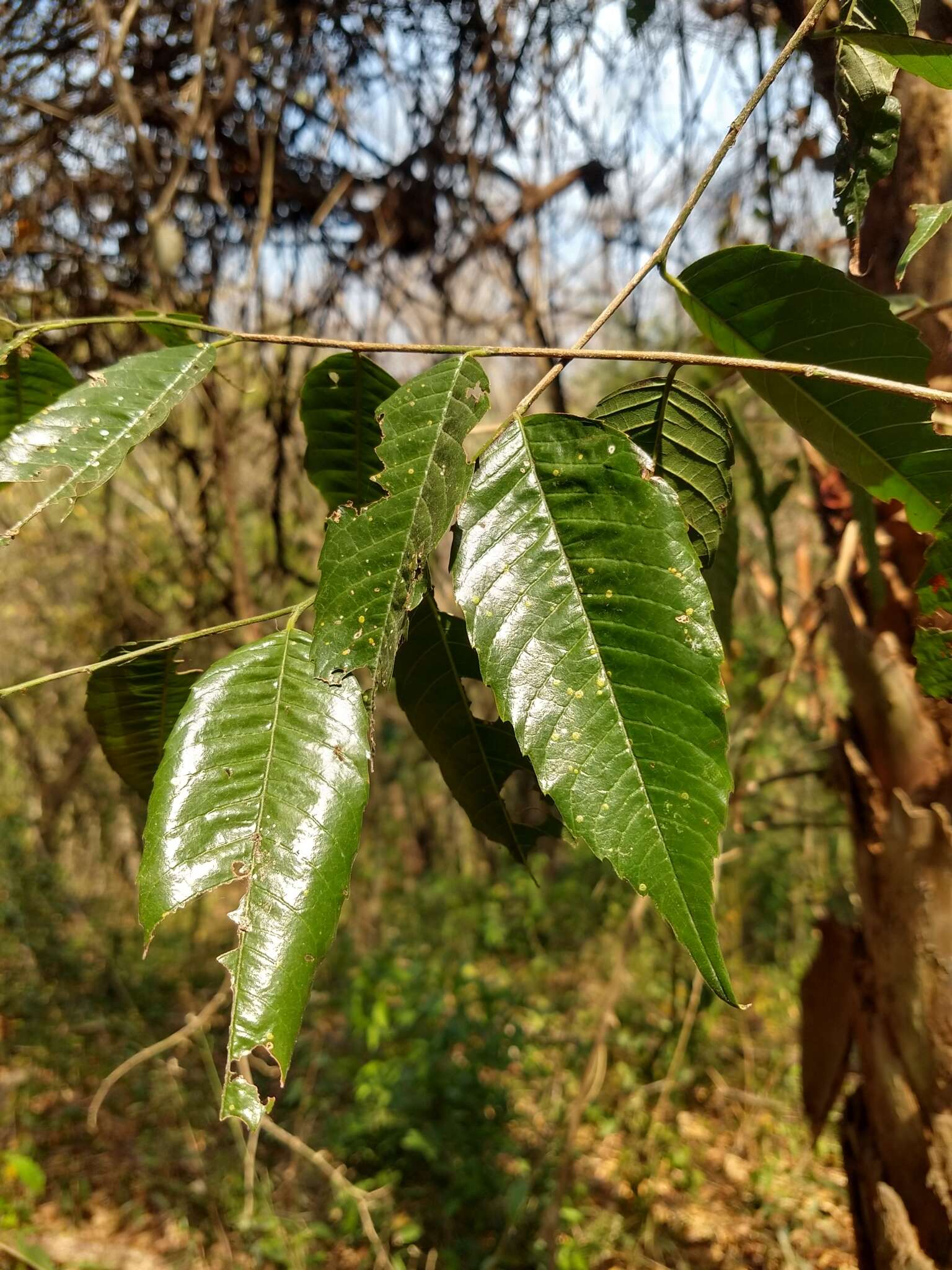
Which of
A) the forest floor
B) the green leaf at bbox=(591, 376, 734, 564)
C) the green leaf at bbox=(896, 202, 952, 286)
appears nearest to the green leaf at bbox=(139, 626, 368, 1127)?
the green leaf at bbox=(591, 376, 734, 564)

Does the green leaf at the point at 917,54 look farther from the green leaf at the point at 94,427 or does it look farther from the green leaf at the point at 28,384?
the green leaf at the point at 28,384

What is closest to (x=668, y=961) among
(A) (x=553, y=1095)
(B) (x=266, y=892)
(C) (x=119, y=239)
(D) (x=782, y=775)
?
(A) (x=553, y=1095)

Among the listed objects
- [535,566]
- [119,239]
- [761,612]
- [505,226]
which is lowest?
[535,566]

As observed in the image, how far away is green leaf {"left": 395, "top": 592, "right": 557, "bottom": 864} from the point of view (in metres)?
0.58

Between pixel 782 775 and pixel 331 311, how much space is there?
6.74 ft

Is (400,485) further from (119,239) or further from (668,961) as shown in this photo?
(668,961)

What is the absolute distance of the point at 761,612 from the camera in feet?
12.1

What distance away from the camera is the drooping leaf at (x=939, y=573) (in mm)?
499

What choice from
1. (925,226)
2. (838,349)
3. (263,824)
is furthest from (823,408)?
(263,824)

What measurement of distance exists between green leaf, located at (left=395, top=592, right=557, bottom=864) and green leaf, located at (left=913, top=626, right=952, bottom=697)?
9.8 inches

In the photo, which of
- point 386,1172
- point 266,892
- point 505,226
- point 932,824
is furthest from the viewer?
point 386,1172

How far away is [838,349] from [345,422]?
34 cm

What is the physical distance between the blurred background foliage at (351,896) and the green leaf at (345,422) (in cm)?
79

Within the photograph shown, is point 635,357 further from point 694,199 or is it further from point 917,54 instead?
point 917,54
